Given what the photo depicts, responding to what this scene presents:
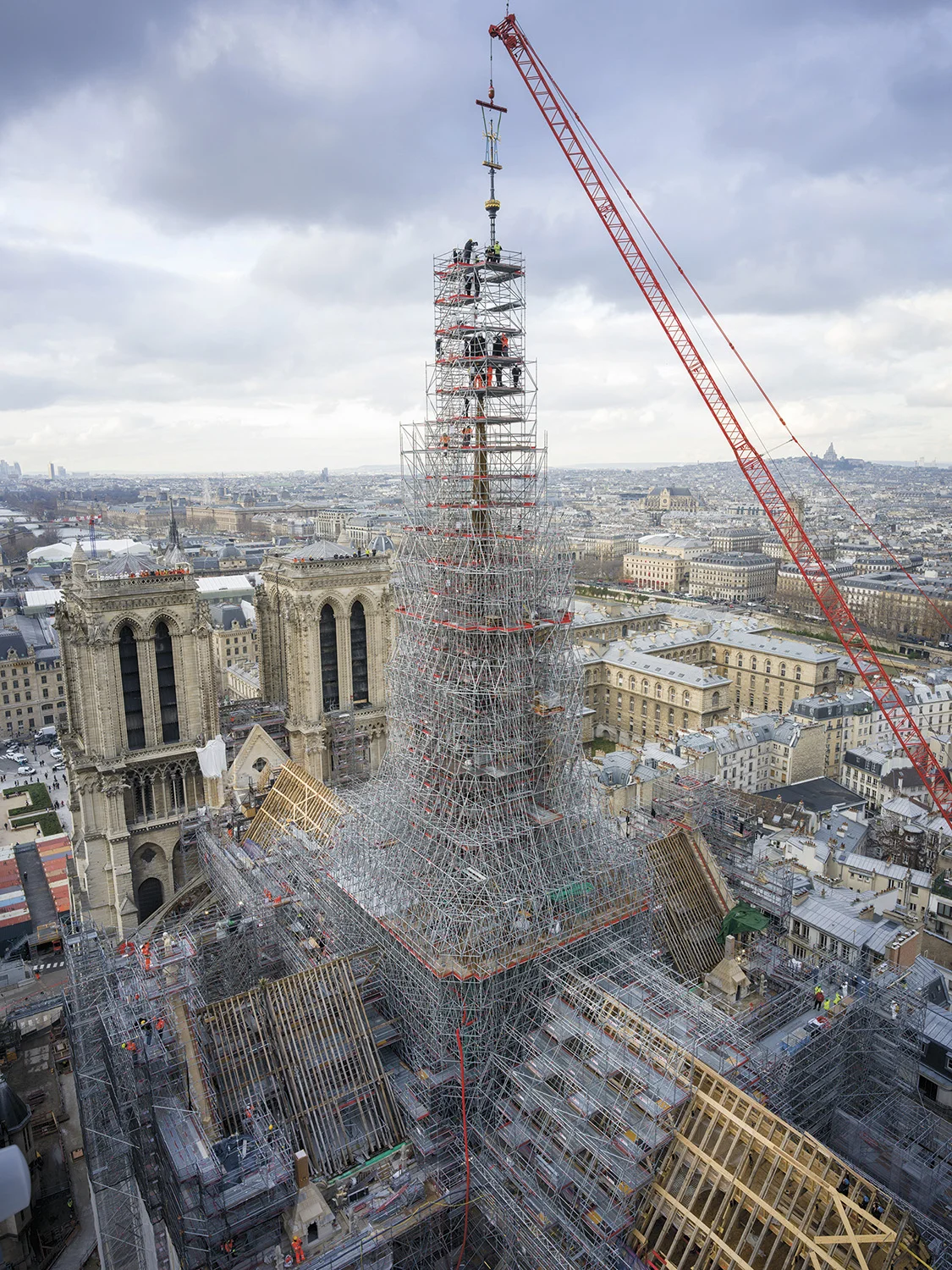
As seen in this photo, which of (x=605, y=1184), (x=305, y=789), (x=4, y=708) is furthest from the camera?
(x=4, y=708)

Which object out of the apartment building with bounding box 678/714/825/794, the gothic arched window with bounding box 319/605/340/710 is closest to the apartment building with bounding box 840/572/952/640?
the apartment building with bounding box 678/714/825/794

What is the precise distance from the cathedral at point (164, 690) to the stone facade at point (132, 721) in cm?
7

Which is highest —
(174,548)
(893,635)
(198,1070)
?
(174,548)

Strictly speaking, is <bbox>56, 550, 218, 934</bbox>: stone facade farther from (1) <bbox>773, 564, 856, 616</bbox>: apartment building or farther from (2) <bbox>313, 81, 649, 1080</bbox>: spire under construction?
(1) <bbox>773, 564, 856, 616</bbox>: apartment building

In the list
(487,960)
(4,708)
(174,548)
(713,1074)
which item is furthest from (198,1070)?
(4,708)

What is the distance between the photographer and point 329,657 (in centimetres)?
5394

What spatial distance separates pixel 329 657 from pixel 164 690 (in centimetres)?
1064

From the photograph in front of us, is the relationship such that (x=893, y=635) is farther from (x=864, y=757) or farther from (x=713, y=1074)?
(x=713, y=1074)

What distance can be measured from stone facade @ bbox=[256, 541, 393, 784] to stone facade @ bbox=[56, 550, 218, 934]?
5.93 meters

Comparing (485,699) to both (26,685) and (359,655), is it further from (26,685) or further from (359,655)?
(26,685)

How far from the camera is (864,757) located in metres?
80.6

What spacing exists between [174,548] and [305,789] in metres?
17.3

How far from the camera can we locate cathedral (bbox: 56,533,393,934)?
45281 millimetres

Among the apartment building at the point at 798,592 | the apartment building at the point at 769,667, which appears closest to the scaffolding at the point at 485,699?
the apartment building at the point at 769,667
